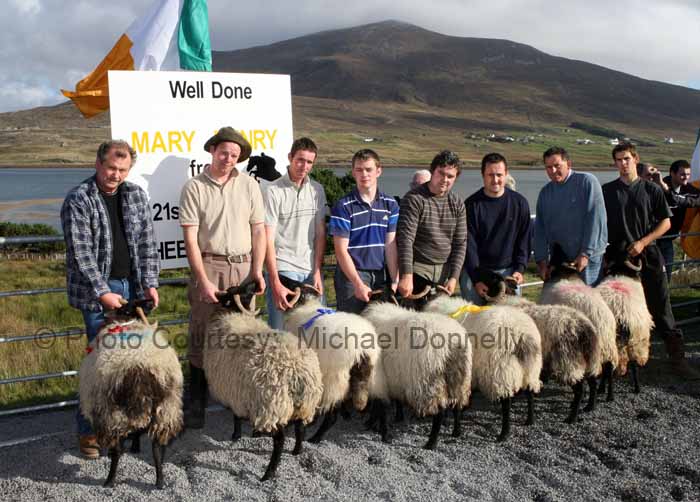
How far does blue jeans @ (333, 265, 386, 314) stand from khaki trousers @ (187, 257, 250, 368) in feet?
2.76

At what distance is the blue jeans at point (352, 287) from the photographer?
507 cm

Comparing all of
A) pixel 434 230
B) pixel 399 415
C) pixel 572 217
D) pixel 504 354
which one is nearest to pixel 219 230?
pixel 434 230

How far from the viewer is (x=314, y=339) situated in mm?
4336

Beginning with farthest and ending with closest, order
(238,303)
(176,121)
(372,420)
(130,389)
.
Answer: (176,121) → (372,420) → (238,303) → (130,389)

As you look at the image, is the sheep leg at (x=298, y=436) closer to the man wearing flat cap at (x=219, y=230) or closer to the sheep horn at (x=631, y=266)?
the man wearing flat cap at (x=219, y=230)

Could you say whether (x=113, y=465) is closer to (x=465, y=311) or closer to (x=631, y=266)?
(x=465, y=311)

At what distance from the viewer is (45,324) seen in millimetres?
11320

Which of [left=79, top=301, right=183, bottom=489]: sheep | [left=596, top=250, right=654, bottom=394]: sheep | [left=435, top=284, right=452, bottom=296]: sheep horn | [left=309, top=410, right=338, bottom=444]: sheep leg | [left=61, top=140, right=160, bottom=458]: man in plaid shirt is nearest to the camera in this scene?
[left=79, top=301, right=183, bottom=489]: sheep

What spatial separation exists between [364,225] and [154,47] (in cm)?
293

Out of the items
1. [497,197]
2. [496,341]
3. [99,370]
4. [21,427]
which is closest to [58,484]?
[99,370]

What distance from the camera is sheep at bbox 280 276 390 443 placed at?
423 cm

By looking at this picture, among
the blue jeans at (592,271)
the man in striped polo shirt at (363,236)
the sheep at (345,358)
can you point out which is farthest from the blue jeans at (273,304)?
the blue jeans at (592,271)

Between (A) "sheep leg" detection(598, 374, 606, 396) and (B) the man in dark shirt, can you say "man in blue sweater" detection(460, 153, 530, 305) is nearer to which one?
(A) "sheep leg" detection(598, 374, 606, 396)

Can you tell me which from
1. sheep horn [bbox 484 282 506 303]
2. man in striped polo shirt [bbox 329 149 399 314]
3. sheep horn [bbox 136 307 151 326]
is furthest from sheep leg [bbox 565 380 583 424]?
sheep horn [bbox 136 307 151 326]
